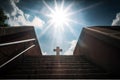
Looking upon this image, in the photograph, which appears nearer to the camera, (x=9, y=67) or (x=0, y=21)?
(x=9, y=67)

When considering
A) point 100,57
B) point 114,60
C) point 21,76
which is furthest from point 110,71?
point 21,76

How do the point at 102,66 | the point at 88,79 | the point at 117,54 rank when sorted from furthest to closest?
the point at 102,66
the point at 117,54
the point at 88,79

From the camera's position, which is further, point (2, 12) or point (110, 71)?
point (2, 12)

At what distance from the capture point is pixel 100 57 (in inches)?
181

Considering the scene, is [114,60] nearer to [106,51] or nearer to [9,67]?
[106,51]

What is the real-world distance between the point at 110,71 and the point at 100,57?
0.93 metres

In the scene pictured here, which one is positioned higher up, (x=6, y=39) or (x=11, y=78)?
(x=6, y=39)

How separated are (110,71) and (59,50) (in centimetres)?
852

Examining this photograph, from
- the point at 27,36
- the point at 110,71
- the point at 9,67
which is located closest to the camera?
the point at 110,71

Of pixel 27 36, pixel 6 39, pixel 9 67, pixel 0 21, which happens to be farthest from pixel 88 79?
pixel 0 21

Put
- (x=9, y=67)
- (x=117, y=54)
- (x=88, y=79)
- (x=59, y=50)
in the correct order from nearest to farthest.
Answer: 1. (x=88, y=79)
2. (x=117, y=54)
3. (x=9, y=67)
4. (x=59, y=50)

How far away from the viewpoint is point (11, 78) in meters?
3.15

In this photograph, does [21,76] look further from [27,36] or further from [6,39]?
[27,36]

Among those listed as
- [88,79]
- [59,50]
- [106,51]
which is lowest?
[88,79]
